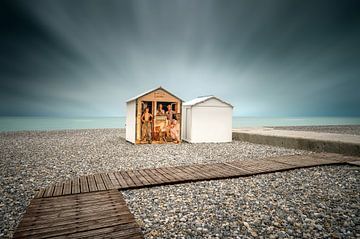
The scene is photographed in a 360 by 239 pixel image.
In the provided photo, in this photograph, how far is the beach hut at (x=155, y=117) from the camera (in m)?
13.2

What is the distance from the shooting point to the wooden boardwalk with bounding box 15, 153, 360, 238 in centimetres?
322

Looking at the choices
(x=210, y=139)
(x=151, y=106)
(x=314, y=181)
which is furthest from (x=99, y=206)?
(x=210, y=139)

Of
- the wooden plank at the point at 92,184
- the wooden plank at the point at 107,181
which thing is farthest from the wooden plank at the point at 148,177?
the wooden plank at the point at 92,184

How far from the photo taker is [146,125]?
1337 cm

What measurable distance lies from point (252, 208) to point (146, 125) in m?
9.94

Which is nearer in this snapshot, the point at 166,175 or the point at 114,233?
the point at 114,233

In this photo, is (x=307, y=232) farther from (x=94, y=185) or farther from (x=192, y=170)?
(x=94, y=185)

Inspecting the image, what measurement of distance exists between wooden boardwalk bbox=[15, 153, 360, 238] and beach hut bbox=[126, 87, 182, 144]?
21.4 ft

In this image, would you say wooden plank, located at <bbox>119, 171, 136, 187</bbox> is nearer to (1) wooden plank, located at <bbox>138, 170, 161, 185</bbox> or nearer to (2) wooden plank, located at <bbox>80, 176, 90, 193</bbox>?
(1) wooden plank, located at <bbox>138, 170, 161, 185</bbox>

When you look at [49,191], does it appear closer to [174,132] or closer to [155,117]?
[155,117]

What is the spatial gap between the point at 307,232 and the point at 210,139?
38.2ft

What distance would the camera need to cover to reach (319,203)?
4422 mm

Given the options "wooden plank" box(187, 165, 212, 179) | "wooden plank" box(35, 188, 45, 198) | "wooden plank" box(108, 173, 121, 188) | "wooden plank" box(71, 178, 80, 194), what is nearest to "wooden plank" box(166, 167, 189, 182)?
"wooden plank" box(187, 165, 212, 179)

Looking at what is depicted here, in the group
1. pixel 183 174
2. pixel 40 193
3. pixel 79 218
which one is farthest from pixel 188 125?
pixel 79 218
